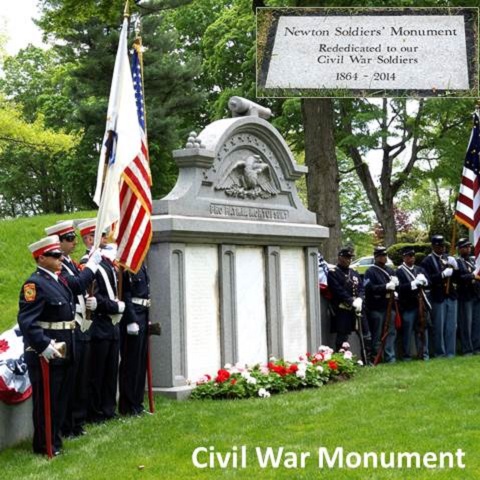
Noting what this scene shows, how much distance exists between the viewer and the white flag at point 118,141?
8.38 m

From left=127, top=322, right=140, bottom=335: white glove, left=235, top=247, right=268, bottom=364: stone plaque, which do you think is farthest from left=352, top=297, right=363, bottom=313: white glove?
left=127, top=322, right=140, bottom=335: white glove

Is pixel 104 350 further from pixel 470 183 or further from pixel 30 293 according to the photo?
pixel 470 183

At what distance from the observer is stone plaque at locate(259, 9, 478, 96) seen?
43.6ft

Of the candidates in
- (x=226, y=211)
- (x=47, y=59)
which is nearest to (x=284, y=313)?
(x=226, y=211)

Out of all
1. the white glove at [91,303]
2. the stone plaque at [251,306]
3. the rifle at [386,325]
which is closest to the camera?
the white glove at [91,303]

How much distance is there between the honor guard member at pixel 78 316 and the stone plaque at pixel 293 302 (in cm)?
413

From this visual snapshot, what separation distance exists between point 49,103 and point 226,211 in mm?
33209

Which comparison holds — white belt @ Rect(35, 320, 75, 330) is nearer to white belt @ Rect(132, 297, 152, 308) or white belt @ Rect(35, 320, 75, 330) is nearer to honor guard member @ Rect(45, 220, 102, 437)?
honor guard member @ Rect(45, 220, 102, 437)

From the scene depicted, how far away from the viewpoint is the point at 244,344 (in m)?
11.4

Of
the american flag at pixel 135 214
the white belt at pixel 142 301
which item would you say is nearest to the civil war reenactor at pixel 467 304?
the white belt at pixel 142 301

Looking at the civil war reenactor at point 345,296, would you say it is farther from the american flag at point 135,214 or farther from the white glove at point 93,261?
the white glove at point 93,261

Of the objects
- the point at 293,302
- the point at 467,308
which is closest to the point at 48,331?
the point at 293,302

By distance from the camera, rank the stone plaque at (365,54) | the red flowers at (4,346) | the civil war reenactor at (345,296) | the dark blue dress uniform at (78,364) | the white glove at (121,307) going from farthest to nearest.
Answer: the stone plaque at (365,54) < the civil war reenactor at (345,296) < the white glove at (121,307) < the red flowers at (4,346) < the dark blue dress uniform at (78,364)

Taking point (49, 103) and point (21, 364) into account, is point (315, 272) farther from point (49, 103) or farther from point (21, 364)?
point (49, 103)
